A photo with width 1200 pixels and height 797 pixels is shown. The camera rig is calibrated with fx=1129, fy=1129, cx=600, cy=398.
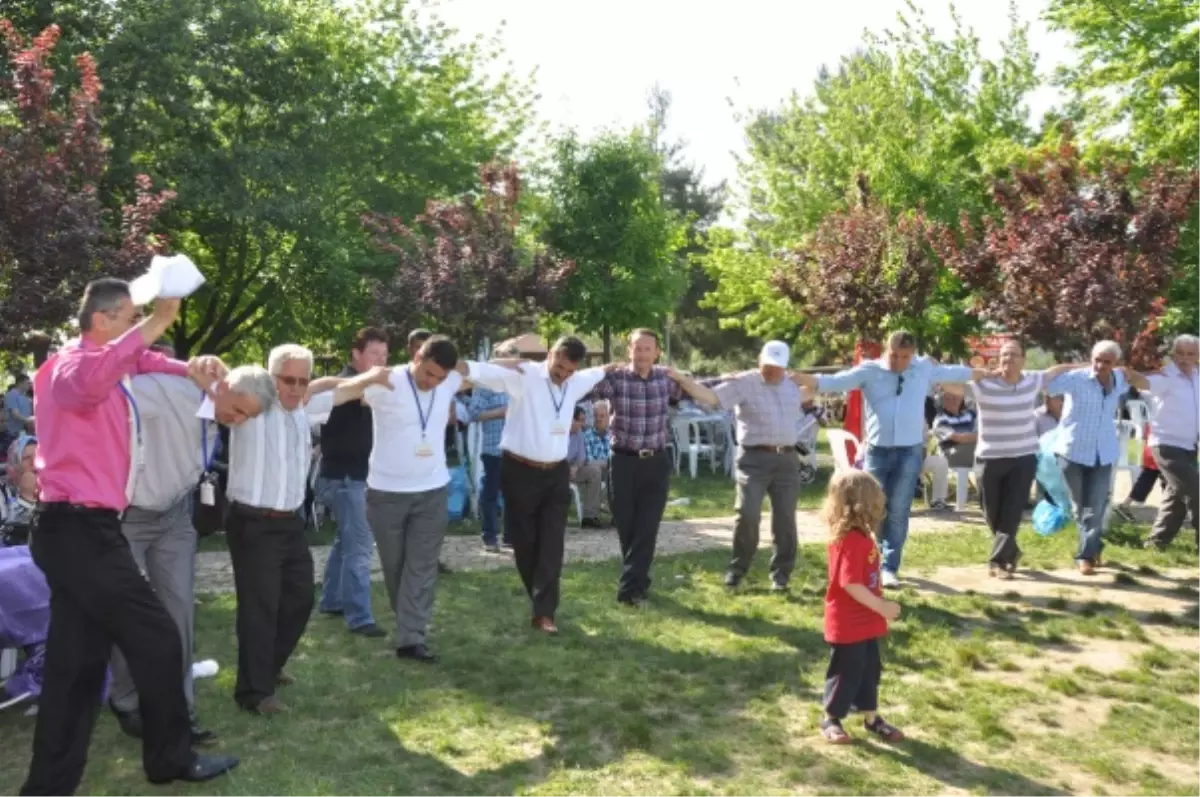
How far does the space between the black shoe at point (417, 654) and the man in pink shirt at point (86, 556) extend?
224cm

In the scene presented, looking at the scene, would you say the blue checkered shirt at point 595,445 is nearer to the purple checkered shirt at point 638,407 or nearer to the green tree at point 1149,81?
the purple checkered shirt at point 638,407

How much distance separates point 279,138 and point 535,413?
1513 centimetres

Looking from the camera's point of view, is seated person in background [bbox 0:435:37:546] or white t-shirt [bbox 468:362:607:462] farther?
white t-shirt [bbox 468:362:607:462]

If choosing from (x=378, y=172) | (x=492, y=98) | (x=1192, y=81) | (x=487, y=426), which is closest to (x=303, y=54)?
(x=378, y=172)

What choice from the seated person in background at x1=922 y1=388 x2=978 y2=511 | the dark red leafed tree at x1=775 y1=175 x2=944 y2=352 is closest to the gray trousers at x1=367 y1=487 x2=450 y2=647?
the seated person in background at x1=922 y1=388 x2=978 y2=511

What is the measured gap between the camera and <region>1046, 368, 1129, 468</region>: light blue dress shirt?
29.6ft

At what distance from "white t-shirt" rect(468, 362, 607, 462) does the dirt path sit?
2553mm

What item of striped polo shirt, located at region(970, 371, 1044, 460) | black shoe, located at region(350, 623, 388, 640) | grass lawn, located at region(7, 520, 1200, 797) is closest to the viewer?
grass lawn, located at region(7, 520, 1200, 797)

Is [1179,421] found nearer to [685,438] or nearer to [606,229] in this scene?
[685,438]

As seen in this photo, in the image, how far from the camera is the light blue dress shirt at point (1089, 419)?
29.6ft

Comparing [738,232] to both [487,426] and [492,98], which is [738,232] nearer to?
[492,98]

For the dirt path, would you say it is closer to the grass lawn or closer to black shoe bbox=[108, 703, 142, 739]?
the grass lawn

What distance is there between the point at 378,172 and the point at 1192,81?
1507 cm

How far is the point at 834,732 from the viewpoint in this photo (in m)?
5.04
